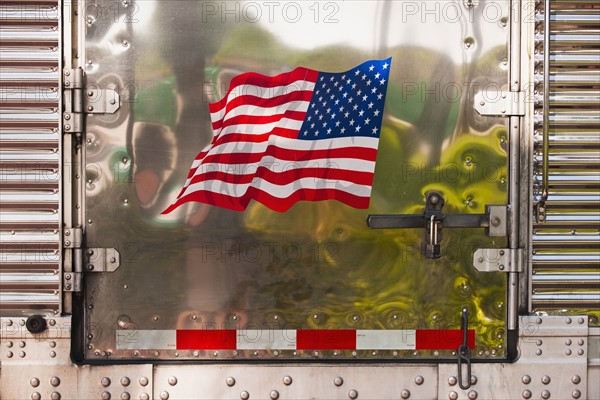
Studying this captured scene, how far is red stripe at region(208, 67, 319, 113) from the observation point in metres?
2.57

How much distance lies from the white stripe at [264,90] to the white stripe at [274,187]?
11.1 inches

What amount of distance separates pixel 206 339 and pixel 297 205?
68 centimetres

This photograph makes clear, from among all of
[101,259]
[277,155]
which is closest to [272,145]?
[277,155]

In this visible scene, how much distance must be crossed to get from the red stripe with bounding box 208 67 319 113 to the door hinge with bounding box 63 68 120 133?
1.37ft

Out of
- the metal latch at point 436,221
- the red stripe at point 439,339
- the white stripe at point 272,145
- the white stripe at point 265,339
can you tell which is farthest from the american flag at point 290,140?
the red stripe at point 439,339

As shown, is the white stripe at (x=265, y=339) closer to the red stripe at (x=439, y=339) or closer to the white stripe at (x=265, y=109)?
the red stripe at (x=439, y=339)

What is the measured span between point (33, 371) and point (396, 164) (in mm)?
1722

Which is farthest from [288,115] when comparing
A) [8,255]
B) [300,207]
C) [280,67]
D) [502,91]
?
[8,255]

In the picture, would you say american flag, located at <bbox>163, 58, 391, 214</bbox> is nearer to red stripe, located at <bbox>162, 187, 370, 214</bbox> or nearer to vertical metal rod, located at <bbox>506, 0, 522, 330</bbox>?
red stripe, located at <bbox>162, 187, 370, 214</bbox>

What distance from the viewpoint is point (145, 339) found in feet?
8.52

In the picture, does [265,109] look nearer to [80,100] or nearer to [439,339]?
[80,100]

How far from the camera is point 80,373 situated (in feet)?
8.36

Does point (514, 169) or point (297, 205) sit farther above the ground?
point (514, 169)

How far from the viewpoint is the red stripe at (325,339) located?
8.55ft
